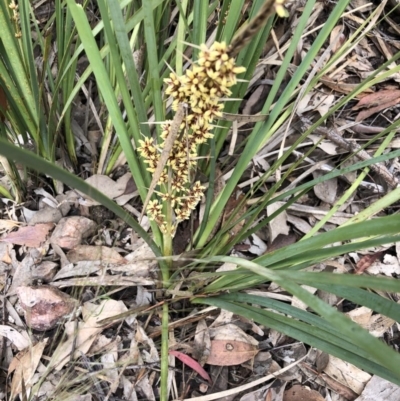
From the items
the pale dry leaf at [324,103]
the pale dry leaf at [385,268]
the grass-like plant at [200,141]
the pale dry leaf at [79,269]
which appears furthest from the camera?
the pale dry leaf at [324,103]

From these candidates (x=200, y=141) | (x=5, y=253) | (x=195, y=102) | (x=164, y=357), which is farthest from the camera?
(x=5, y=253)

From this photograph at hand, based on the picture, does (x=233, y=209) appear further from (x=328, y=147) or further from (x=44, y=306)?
(x=44, y=306)

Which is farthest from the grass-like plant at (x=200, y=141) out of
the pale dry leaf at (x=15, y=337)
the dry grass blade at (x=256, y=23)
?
the pale dry leaf at (x=15, y=337)

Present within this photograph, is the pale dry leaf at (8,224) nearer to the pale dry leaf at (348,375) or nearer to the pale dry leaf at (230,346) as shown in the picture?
the pale dry leaf at (230,346)

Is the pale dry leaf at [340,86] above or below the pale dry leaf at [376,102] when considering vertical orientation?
above

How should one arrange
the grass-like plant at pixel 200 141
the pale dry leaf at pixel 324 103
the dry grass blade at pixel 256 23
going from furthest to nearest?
1. the pale dry leaf at pixel 324 103
2. the grass-like plant at pixel 200 141
3. the dry grass blade at pixel 256 23

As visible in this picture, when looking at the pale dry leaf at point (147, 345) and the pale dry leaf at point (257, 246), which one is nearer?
the pale dry leaf at point (147, 345)

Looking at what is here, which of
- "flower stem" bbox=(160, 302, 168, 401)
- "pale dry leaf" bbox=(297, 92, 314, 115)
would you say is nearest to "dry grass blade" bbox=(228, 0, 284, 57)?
"flower stem" bbox=(160, 302, 168, 401)

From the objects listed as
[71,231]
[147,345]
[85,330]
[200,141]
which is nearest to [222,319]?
[147,345]
